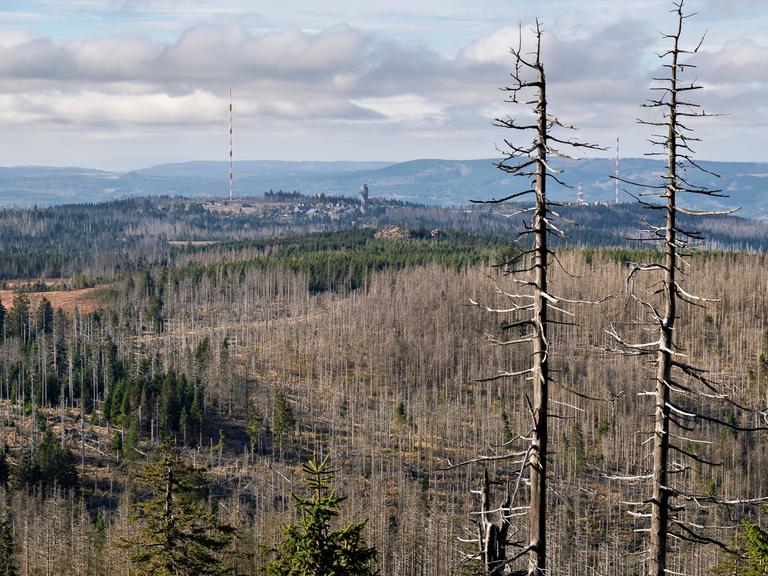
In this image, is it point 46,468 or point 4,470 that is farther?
point 4,470

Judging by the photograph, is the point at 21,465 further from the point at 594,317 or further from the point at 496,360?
the point at 594,317

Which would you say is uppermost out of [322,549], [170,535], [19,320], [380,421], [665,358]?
[665,358]

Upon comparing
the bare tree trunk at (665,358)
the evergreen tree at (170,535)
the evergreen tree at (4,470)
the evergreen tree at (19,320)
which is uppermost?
the bare tree trunk at (665,358)

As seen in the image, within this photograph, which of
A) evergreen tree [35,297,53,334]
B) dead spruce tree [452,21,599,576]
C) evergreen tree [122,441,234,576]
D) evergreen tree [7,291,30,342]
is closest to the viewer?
dead spruce tree [452,21,599,576]

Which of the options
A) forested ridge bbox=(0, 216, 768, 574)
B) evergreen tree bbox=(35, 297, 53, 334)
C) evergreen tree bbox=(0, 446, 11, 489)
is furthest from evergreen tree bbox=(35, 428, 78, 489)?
evergreen tree bbox=(35, 297, 53, 334)

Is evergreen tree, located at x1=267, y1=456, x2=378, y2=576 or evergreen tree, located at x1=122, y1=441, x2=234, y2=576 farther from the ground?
evergreen tree, located at x1=267, y1=456, x2=378, y2=576

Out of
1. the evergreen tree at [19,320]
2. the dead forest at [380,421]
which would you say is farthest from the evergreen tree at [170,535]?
the evergreen tree at [19,320]

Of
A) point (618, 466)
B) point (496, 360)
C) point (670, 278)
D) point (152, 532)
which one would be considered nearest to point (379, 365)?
point (496, 360)

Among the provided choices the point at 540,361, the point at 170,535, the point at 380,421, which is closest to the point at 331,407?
the point at 380,421

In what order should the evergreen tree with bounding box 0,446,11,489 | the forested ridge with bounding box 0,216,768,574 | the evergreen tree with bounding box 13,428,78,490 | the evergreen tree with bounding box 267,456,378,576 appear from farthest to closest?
the evergreen tree with bounding box 0,446,11,489 → the evergreen tree with bounding box 13,428,78,490 → the forested ridge with bounding box 0,216,768,574 → the evergreen tree with bounding box 267,456,378,576

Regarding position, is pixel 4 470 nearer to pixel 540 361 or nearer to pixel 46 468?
pixel 46 468

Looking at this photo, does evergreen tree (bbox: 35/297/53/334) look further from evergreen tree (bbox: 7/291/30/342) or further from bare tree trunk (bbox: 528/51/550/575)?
bare tree trunk (bbox: 528/51/550/575)

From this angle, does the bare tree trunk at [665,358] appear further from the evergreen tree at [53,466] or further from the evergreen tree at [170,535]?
the evergreen tree at [53,466]
